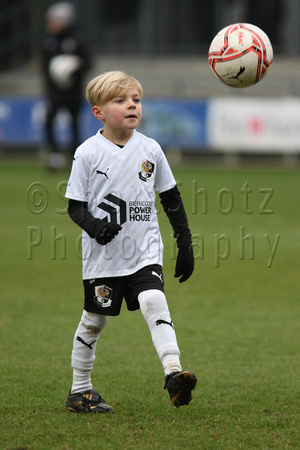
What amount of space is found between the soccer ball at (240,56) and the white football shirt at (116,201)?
1.03 m

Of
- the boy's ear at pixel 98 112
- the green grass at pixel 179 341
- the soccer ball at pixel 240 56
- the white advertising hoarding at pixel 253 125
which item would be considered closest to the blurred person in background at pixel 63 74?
the green grass at pixel 179 341

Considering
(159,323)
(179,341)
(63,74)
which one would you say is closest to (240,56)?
(159,323)

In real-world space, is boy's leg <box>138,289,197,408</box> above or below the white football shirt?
below

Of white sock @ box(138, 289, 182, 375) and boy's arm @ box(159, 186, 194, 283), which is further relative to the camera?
boy's arm @ box(159, 186, 194, 283)

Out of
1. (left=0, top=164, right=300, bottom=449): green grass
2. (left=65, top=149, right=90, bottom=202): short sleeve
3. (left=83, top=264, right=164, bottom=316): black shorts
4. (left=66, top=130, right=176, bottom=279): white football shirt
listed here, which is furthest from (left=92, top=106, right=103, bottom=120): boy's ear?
(left=0, top=164, right=300, bottom=449): green grass

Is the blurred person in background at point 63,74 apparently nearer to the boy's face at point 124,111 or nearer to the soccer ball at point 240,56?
the soccer ball at point 240,56

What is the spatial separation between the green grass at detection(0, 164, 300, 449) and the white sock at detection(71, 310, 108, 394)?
203 mm

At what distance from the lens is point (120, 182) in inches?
162

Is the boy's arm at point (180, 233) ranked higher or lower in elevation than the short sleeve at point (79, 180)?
lower

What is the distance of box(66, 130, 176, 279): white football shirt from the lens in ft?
13.4

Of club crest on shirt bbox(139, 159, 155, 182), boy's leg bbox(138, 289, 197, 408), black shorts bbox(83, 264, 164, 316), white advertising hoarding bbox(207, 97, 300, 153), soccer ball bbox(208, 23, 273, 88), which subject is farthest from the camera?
white advertising hoarding bbox(207, 97, 300, 153)

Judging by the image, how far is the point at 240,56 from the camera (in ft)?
15.7

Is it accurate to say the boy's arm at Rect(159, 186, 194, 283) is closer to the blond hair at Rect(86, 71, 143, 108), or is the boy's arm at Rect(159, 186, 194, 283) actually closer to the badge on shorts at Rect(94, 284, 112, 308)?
the badge on shorts at Rect(94, 284, 112, 308)

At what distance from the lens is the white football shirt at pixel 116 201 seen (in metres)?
4.08
